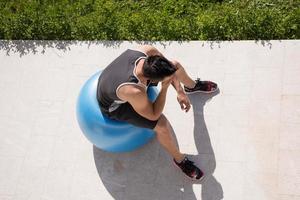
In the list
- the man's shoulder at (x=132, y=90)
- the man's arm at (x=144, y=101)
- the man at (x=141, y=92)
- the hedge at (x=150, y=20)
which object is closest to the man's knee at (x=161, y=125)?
the man at (x=141, y=92)

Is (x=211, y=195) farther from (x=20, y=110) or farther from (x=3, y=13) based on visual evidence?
(x=3, y=13)

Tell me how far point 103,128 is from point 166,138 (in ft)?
2.25

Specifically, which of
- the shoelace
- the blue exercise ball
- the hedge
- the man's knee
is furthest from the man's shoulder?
the hedge

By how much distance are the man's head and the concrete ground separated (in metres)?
1.50

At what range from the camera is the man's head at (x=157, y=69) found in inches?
169

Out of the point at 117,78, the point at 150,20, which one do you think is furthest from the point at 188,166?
the point at 150,20

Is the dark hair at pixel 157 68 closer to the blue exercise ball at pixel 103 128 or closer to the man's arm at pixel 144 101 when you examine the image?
the man's arm at pixel 144 101

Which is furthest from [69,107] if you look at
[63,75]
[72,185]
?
[72,185]

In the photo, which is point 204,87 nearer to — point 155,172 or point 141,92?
point 155,172

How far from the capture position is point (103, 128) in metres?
5.19

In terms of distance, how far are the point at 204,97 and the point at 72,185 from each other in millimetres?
1897

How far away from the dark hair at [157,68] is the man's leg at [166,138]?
2.54ft

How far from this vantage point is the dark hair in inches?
169

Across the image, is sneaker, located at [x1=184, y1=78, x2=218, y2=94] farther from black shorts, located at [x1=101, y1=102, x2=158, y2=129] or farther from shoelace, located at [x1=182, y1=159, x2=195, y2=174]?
black shorts, located at [x1=101, y1=102, x2=158, y2=129]
